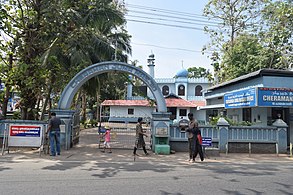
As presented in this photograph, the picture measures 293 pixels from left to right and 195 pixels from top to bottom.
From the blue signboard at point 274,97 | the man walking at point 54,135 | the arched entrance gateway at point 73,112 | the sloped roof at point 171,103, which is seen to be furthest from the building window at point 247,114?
the sloped roof at point 171,103

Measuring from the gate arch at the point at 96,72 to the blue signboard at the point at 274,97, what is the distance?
4.86 metres

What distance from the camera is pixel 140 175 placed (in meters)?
7.54

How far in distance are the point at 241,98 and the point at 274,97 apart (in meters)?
1.80

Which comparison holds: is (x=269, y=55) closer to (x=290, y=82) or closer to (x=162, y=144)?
(x=290, y=82)

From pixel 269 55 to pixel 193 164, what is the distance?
56.4 ft

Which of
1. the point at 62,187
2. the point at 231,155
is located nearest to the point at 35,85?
the point at 62,187

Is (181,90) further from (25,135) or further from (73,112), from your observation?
(25,135)

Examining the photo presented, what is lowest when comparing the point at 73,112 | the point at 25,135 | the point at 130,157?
the point at 130,157

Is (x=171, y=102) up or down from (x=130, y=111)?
up

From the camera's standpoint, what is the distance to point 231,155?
12242 millimetres

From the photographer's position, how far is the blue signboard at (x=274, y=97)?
12.9 metres

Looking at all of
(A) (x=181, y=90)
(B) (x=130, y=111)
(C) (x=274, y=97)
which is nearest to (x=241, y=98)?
(C) (x=274, y=97)

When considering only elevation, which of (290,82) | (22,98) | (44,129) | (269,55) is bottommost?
(44,129)

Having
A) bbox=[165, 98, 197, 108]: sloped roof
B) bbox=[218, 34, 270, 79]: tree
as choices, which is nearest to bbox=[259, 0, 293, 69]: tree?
bbox=[218, 34, 270, 79]: tree
